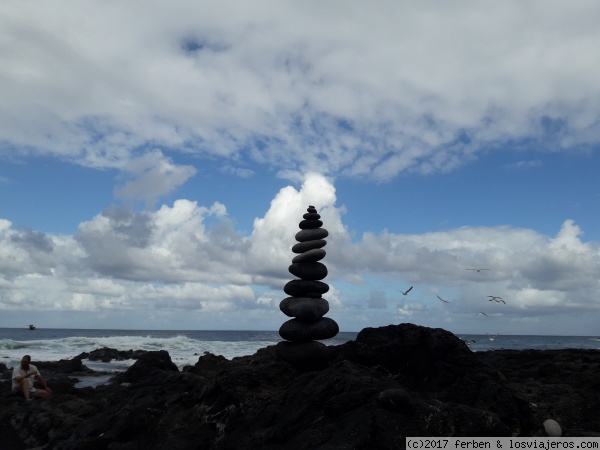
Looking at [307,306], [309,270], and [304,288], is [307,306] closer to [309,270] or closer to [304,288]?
[304,288]

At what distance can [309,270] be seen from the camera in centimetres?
1328

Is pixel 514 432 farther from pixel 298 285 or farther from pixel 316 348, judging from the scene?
pixel 298 285

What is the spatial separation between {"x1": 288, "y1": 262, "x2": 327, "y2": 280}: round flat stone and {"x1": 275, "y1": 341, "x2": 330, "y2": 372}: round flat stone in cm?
170

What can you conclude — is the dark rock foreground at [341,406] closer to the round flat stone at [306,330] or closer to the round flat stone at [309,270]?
the round flat stone at [306,330]

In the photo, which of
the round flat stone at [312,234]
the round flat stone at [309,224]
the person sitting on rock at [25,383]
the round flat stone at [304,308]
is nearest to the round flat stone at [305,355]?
the round flat stone at [304,308]

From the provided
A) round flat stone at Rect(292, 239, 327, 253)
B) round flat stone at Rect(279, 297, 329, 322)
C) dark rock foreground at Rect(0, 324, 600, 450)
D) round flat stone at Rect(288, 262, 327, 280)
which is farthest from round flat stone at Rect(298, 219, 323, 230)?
dark rock foreground at Rect(0, 324, 600, 450)

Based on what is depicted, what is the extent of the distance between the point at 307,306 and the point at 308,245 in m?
1.62

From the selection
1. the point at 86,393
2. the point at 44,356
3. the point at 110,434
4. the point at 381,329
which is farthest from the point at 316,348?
the point at 44,356

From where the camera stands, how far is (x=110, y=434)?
35.0 feet

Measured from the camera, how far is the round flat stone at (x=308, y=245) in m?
13.4

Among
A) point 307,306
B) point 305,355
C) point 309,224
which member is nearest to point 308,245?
point 309,224

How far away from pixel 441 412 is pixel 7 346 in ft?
212

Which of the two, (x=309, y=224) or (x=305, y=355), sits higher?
(x=309, y=224)

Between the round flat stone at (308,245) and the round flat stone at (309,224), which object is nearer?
the round flat stone at (308,245)
